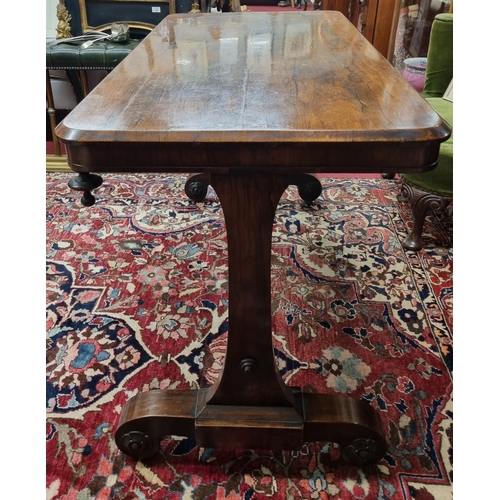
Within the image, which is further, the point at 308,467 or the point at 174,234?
the point at 174,234

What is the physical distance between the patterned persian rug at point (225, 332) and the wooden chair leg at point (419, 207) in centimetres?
5

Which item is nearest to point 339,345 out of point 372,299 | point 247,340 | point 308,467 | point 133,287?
point 372,299

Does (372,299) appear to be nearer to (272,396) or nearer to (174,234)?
(272,396)

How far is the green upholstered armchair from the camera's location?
1.78 meters

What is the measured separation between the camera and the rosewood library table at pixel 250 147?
27.8 inches

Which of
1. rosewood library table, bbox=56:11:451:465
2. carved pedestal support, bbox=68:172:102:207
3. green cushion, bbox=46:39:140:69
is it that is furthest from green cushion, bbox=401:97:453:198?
green cushion, bbox=46:39:140:69

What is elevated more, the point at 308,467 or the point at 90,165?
the point at 90,165

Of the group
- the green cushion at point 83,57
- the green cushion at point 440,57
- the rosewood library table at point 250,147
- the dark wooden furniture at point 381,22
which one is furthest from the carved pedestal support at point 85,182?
the dark wooden furniture at point 381,22

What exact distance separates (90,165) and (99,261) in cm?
118

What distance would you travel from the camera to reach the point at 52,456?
1126mm

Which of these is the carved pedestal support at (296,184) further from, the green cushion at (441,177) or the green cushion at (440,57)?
the green cushion at (440,57)

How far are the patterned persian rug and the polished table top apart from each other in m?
0.76

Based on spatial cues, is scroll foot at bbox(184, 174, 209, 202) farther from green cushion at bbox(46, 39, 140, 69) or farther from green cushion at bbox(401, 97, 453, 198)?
green cushion at bbox(46, 39, 140, 69)

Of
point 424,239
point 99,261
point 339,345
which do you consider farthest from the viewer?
point 424,239
